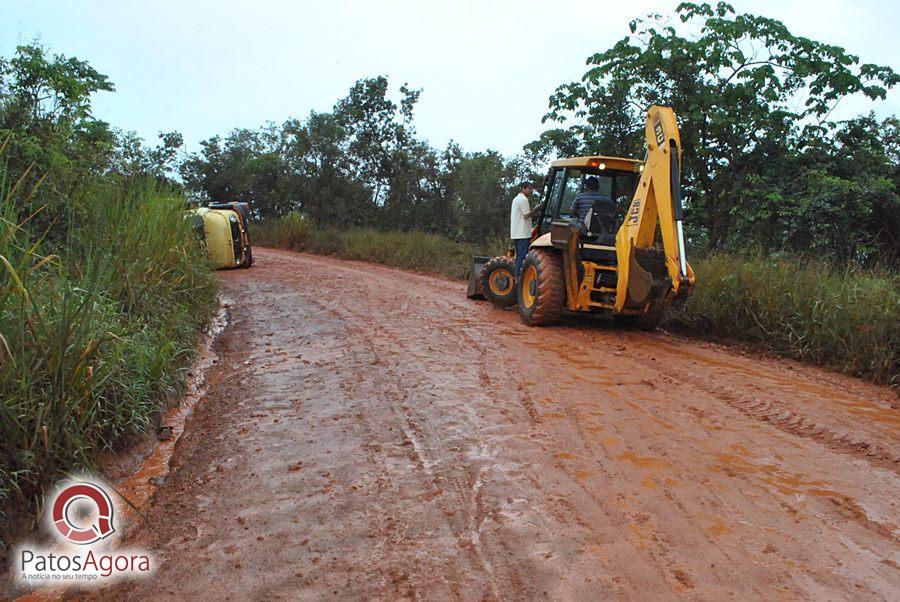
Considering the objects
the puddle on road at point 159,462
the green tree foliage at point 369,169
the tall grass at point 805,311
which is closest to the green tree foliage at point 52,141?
the puddle on road at point 159,462

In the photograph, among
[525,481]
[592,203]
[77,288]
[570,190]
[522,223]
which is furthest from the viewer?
[522,223]

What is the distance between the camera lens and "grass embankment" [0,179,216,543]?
10.8 feet

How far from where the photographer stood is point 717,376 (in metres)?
5.97

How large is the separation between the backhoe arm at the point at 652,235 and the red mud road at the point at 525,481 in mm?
858

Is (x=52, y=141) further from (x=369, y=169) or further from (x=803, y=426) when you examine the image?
(x=369, y=169)

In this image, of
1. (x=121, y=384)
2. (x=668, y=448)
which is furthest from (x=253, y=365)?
(x=668, y=448)

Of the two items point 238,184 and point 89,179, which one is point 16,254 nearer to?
point 89,179

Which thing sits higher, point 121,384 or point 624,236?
point 624,236

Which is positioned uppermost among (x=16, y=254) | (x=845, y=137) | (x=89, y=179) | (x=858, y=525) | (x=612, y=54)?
(x=612, y=54)

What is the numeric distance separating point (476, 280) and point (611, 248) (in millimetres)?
2862

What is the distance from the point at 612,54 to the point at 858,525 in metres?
12.3

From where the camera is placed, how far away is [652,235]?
24.6 feet

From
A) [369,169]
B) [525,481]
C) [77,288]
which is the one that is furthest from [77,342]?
[369,169]

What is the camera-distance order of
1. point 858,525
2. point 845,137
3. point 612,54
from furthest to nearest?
point 612,54 → point 845,137 → point 858,525
